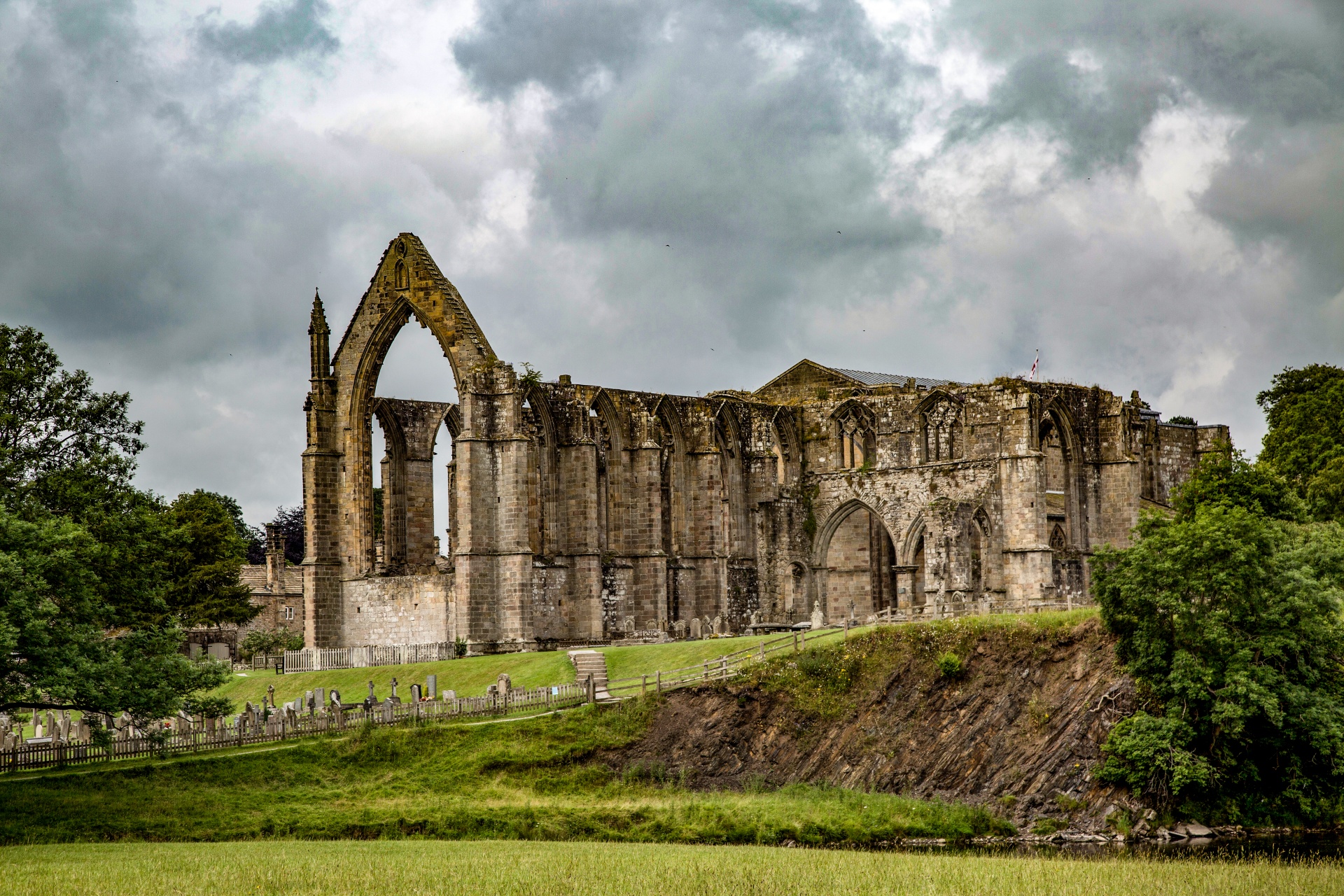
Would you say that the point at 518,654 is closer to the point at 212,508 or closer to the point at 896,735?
the point at 896,735

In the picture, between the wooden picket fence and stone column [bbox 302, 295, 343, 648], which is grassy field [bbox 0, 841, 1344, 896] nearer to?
the wooden picket fence

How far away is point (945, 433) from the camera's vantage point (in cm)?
6234

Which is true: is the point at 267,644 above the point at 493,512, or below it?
below

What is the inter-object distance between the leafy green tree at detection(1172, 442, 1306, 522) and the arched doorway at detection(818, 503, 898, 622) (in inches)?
493

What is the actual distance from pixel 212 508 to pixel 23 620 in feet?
146

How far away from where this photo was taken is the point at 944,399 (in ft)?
205

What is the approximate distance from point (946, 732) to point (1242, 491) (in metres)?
17.3

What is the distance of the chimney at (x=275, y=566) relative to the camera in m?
86.6

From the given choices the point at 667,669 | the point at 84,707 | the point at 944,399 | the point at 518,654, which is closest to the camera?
the point at 84,707

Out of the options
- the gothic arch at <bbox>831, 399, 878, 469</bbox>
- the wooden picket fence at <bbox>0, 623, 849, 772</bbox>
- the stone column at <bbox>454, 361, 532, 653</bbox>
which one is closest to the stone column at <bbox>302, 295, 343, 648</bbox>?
the stone column at <bbox>454, 361, 532, 653</bbox>

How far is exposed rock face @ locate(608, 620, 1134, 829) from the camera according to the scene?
41.2m

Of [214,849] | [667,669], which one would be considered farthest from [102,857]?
[667,669]

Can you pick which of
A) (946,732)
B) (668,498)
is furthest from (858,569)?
(946,732)

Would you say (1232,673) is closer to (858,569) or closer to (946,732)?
(946,732)
